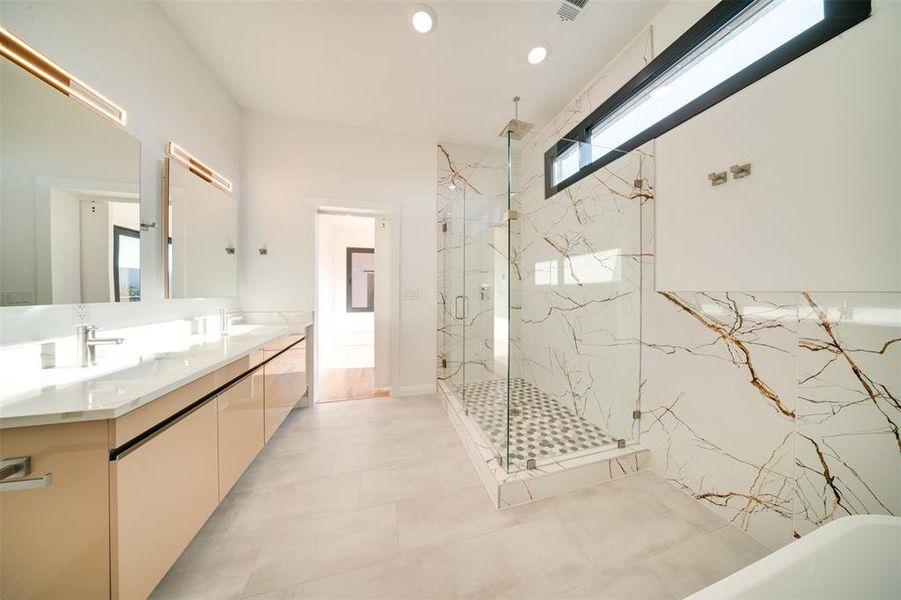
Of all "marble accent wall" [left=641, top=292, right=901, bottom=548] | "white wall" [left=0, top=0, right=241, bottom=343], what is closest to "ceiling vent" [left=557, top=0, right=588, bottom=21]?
"marble accent wall" [left=641, top=292, right=901, bottom=548]

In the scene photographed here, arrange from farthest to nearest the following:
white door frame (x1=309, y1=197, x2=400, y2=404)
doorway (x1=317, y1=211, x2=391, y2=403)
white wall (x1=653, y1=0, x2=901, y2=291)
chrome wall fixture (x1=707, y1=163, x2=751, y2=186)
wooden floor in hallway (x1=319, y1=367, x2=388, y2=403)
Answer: doorway (x1=317, y1=211, x2=391, y2=403), wooden floor in hallway (x1=319, y1=367, x2=388, y2=403), white door frame (x1=309, y1=197, x2=400, y2=404), chrome wall fixture (x1=707, y1=163, x2=751, y2=186), white wall (x1=653, y1=0, x2=901, y2=291)

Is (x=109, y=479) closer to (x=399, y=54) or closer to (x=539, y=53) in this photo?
(x=399, y=54)

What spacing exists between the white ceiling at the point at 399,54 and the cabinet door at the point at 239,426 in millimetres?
2223

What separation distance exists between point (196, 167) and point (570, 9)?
2.70 metres

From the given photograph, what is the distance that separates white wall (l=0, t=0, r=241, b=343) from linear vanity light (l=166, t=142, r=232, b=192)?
0.05 metres

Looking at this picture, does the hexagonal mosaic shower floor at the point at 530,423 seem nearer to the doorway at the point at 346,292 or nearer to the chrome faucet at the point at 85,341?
the doorway at the point at 346,292

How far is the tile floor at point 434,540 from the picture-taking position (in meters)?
1.01

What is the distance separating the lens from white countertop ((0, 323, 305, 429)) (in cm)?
66

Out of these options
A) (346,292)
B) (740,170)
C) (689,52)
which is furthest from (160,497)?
(346,292)

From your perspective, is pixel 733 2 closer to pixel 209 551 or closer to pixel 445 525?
pixel 445 525

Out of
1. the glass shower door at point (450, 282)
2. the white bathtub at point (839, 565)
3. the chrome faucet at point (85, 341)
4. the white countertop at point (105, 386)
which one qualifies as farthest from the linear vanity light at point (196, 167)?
the white bathtub at point (839, 565)

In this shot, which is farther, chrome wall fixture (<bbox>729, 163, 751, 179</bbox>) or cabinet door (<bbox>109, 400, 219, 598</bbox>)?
chrome wall fixture (<bbox>729, 163, 751, 179</bbox>)

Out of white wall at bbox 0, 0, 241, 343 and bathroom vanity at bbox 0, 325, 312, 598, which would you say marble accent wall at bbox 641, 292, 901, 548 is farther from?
white wall at bbox 0, 0, 241, 343

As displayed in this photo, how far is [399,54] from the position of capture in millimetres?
1900
